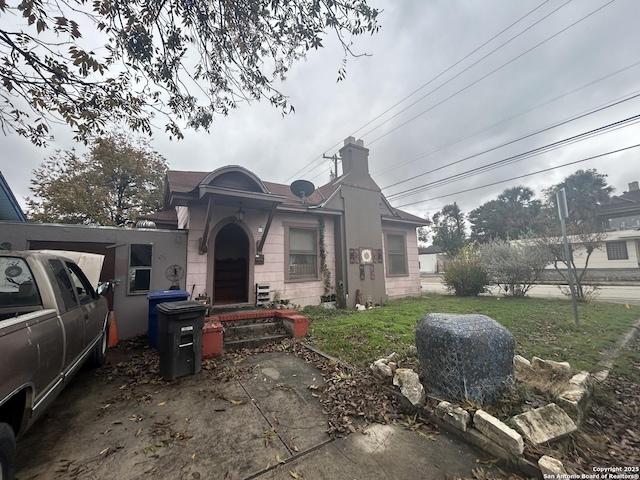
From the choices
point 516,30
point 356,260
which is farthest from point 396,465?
point 516,30

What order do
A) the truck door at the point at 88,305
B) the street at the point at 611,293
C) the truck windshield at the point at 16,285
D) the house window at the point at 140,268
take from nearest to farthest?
the truck windshield at the point at 16,285
the truck door at the point at 88,305
the house window at the point at 140,268
the street at the point at 611,293

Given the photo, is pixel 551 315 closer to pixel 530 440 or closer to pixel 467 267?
pixel 467 267

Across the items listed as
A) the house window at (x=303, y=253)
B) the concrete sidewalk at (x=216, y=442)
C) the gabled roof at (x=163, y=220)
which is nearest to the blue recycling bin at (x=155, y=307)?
the concrete sidewalk at (x=216, y=442)

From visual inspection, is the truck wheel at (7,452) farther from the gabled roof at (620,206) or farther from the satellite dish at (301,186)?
the gabled roof at (620,206)

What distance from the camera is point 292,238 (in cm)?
818

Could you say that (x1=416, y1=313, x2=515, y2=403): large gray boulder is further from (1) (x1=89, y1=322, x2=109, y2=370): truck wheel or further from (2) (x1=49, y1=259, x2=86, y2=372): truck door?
(1) (x1=89, y1=322, x2=109, y2=370): truck wheel

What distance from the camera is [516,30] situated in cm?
816

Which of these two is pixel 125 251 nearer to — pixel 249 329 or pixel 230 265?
pixel 230 265

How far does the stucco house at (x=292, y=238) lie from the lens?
6.43 meters

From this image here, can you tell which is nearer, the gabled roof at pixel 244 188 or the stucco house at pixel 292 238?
the gabled roof at pixel 244 188

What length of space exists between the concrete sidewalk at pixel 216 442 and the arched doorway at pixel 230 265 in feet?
16.5

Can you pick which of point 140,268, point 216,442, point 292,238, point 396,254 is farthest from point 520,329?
point 140,268

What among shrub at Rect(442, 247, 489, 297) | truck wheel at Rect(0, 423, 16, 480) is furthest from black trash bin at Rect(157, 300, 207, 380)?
shrub at Rect(442, 247, 489, 297)

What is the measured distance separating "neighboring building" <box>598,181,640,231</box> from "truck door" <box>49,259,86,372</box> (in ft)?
129
